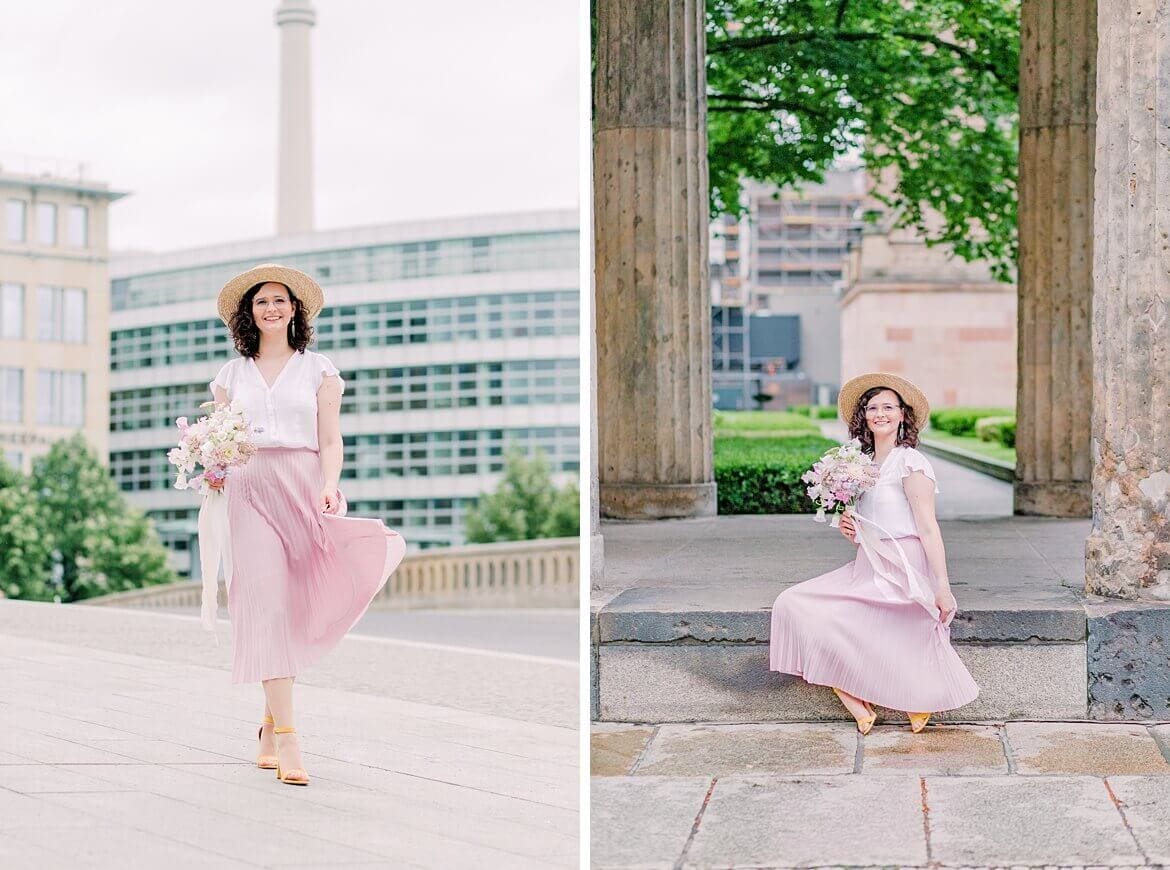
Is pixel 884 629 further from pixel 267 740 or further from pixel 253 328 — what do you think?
pixel 253 328

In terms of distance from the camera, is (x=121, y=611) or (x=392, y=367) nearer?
(x=121, y=611)

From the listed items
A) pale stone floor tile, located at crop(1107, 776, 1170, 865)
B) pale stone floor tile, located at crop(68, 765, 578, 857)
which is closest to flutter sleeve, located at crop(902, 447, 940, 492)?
pale stone floor tile, located at crop(1107, 776, 1170, 865)

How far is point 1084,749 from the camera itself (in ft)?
22.4

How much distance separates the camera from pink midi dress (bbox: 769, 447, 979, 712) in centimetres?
710

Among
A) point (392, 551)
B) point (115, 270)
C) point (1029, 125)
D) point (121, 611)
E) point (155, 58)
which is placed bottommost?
point (121, 611)

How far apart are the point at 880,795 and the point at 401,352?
9250cm

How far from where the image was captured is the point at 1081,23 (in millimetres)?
12906

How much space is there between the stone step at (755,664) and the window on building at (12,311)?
92.6m

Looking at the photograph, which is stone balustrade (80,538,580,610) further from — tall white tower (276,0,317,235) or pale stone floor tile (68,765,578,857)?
tall white tower (276,0,317,235)

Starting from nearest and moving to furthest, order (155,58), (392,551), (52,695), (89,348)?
(392,551)
(52,695)
(89,348)
(155,58)

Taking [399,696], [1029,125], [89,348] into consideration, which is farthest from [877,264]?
[89,348]

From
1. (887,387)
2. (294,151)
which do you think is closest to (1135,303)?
(887,387)

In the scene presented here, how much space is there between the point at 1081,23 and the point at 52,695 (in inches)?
363

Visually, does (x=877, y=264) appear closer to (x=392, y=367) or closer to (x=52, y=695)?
(x=52, y=695)
